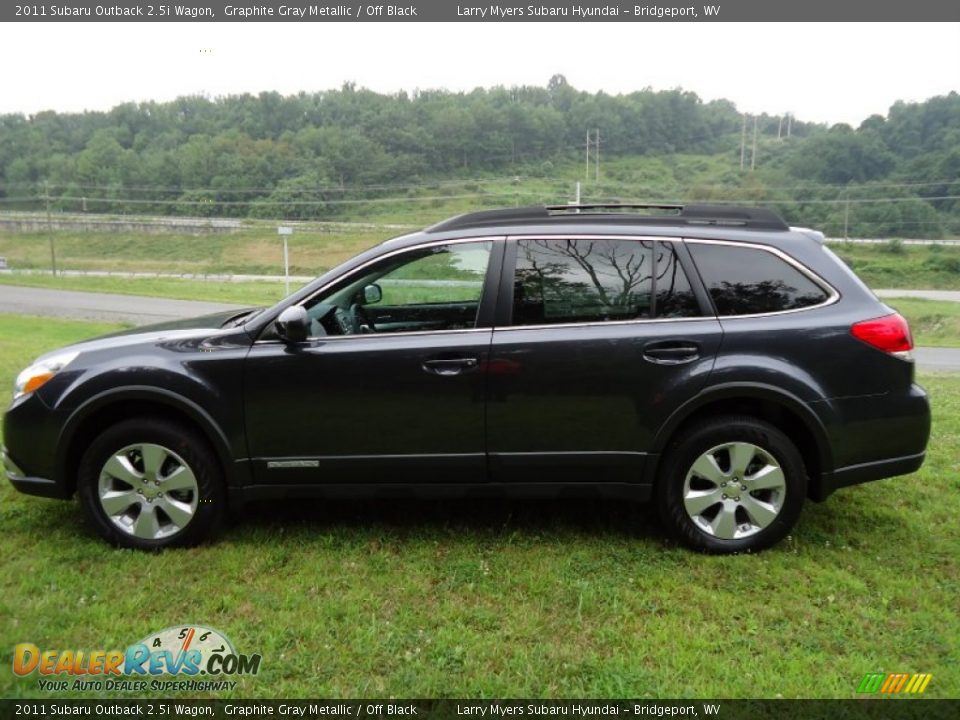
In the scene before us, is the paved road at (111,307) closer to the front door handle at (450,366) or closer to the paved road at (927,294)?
the paved road at (927,294)

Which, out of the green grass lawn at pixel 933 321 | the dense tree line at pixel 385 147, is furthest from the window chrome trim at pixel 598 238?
the dense tree line at pixel 385 147

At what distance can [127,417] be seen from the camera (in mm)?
3760

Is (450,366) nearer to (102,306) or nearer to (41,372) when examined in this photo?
(41,372)

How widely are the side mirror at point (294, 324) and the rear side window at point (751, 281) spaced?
2.03 metres

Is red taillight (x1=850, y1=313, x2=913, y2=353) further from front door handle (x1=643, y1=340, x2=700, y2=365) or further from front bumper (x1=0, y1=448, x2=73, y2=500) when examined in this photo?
front bumper (x1=0, y1=448, x2=73, y2=500)

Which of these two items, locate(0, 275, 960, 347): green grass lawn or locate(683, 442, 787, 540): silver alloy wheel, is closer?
locate(683, 442, 787, 540): silver alloy wheel

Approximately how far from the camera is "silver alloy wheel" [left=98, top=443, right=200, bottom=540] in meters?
3.62

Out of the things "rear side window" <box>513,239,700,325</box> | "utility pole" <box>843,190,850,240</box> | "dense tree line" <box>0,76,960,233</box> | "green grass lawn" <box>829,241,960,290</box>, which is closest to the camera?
"rear side window" <box>513,239,700,325</box>

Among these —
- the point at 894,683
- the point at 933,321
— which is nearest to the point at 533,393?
the point at 894,683

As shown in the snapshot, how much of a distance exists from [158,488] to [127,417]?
1.44ft

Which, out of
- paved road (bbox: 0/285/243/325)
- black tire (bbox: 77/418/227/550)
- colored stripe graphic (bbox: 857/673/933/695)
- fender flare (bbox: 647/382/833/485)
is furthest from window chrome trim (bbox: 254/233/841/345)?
paved road (bbox: 0/285/243/325)

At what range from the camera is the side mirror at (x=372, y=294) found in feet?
12.4

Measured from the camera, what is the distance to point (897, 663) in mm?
2721

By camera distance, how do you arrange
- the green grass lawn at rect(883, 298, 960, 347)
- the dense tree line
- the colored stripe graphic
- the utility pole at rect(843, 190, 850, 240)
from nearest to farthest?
1. the colored stripe graphic
2. the green grass lawn at rect(883, 298, 960, 347)
3. the utility pole at rect(843, 190, 850, 240)
4. the dense tree line
